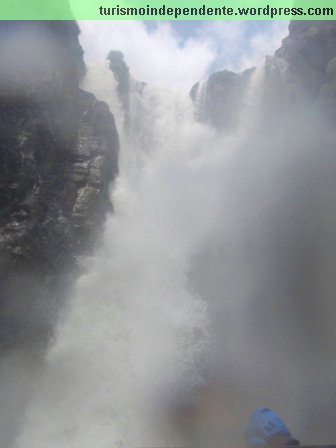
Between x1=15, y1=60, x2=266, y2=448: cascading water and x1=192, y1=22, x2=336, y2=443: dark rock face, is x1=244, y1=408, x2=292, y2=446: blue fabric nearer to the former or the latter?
x1=15, y1=60, x2=266, y2=448: cascading water

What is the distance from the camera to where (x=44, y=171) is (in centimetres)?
1866

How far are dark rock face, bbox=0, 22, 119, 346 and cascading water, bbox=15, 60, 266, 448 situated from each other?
5.52ft

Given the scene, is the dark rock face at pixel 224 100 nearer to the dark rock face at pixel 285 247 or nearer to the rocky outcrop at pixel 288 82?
the rocky outcrop at pixel 288 82

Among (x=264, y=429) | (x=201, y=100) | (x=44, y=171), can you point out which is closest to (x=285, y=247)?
(x=44, y=171)

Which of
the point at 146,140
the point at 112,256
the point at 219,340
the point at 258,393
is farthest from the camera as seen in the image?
the point at 146,140

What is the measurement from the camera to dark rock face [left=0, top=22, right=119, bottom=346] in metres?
16.1

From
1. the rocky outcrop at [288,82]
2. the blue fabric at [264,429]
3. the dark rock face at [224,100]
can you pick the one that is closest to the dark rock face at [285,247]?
the rocky outcrop at [288,82]

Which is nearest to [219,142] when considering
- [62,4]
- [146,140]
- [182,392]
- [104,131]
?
[146,140]

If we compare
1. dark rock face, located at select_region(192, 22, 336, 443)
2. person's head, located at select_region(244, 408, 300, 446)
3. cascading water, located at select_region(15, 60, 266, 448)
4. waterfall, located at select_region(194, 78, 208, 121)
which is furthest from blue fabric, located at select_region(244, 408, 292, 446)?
waterfall, located at select_region(194, 78, 208, 121)

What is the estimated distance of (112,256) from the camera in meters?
21.2

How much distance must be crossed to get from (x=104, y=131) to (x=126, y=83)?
9941mm

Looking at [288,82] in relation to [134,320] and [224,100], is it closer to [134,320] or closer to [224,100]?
[224,100]

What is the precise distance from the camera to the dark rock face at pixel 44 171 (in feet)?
52.7

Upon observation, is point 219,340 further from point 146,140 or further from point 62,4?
point 62,4
